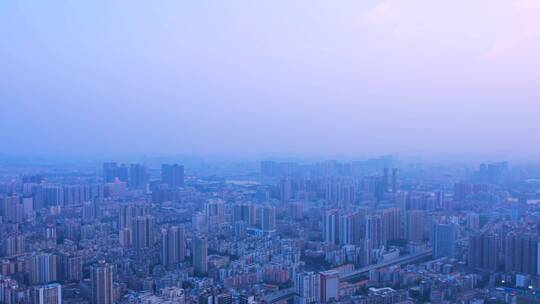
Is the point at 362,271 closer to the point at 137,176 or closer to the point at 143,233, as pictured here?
the point at 143,233

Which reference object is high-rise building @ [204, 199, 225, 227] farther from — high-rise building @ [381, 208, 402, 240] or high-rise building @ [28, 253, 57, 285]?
high-rise building @ [28, 253, 57, 285]

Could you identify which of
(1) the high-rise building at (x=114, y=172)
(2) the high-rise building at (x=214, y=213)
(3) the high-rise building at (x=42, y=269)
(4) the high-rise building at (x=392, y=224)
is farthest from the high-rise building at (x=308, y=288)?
(1) the high-rise building at (x=114, y=172)

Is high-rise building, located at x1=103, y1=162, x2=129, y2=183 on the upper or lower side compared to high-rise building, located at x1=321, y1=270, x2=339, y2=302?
upper

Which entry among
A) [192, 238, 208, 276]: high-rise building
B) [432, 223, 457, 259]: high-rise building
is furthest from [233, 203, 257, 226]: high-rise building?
[432, 223, 457, 259]: high-rise building

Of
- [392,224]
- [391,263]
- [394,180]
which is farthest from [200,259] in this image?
[394,180]

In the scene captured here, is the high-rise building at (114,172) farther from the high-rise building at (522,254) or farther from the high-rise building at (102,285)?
the high-rise building at (522,254)

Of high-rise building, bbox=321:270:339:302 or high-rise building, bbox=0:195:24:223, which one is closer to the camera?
high-rise building, bbox=321:270:339:302
